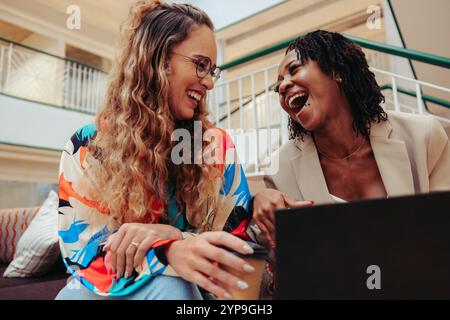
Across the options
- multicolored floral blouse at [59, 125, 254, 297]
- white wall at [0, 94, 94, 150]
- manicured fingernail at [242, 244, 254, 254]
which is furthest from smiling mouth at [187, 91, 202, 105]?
white wall at [0, 94, 94, 150]

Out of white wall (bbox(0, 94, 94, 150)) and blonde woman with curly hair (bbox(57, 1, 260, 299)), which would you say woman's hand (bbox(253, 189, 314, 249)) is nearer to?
blonde woman with curly hair (bbox(57, 1, 260, 299))

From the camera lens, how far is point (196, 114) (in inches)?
45.5

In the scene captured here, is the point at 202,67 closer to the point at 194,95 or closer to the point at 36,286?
the point at 194,95

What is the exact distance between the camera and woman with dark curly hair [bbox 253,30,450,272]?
1.09 metres

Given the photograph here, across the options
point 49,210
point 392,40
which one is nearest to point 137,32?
point 49,210

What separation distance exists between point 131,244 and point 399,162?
840mm

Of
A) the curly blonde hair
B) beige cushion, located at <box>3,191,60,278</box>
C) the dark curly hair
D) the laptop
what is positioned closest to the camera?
the laptop

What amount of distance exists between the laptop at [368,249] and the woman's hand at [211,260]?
5.2 inches

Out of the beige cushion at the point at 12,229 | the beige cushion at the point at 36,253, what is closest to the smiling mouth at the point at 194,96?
the beige cushion at the point at 36,253

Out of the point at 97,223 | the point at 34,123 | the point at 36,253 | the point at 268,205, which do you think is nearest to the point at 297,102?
the point at 268,205

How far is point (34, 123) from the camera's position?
6.25 m

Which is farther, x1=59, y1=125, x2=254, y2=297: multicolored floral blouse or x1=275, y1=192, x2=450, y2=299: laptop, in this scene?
x1=59, y1=125, x2=254, y2=297: multicolored floral blouse

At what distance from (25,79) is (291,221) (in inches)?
320
